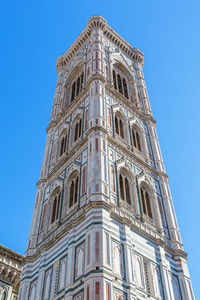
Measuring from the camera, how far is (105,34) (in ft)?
123

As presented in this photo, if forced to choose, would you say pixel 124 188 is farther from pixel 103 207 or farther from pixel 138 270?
pixel 138 270

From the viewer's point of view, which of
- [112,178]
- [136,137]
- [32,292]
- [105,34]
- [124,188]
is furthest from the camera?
[105,34]

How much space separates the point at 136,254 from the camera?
18234mm

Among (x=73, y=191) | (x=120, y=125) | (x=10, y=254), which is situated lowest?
(x=73, y=191)

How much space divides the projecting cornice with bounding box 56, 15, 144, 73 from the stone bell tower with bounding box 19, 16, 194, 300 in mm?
5227

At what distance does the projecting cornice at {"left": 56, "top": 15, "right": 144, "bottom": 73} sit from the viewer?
37.4 metres

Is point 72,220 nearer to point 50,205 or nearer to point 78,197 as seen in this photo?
point 78,197

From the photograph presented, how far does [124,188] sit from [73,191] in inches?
109

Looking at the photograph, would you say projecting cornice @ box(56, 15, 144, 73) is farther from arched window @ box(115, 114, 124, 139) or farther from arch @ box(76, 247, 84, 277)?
arch @ box(76, 247, 84, 277)

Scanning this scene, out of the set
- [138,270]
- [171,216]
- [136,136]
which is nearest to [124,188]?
[171,216]

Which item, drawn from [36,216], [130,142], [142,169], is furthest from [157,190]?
[36,216]

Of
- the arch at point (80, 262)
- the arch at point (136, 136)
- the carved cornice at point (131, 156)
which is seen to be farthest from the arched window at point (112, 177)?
the arch at point (136, 136)

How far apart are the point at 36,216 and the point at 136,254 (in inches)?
286

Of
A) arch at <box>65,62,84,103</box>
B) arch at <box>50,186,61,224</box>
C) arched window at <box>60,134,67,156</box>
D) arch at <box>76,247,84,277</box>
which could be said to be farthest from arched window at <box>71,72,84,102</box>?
arch at <box>76,247,84,277</box>
